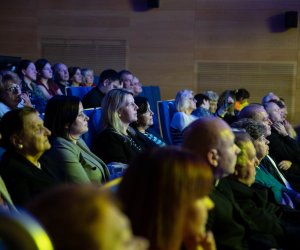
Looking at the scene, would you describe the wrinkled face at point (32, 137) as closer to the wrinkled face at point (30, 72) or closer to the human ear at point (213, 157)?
the human ear at point (213, 157)

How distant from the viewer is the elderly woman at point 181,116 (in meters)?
6.09

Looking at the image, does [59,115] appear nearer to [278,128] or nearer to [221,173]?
[221,173]

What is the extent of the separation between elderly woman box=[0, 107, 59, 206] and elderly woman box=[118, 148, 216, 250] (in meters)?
1.28

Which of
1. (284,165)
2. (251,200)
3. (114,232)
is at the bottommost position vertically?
(284,165)

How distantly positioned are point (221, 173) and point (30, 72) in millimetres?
3992

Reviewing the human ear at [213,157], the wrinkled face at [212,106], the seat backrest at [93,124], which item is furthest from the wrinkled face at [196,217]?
the wrinkled face at [212,106]

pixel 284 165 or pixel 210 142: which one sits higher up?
pixel 210 142

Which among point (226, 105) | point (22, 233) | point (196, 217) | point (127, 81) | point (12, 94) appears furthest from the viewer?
point (226, 105)

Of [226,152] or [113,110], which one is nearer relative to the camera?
[226,152]

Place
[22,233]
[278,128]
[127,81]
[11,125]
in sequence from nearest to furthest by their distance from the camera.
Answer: [22,233] < [11,125] < [278,128] < [127,81]

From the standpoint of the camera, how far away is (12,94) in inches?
166

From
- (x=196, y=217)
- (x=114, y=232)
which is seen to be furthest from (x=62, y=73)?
(x=114, y=232)

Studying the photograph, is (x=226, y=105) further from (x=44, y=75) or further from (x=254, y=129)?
(x=254, y=129)

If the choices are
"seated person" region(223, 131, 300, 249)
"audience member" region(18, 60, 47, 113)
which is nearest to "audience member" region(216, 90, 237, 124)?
"audience member" region(18, 60, 47, 113)
